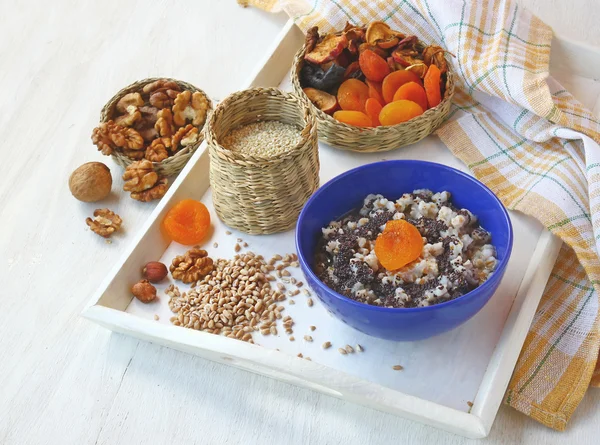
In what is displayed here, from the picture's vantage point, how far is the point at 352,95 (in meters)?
1.55

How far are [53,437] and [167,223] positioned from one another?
411mm

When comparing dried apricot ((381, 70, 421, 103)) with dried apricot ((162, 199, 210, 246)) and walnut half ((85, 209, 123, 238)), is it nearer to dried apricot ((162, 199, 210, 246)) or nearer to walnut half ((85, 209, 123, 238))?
dried apricot ((162, 199, 210, 246))

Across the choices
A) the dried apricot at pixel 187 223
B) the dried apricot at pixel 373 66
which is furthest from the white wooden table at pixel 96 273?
the dried apricot at pixel 373 66

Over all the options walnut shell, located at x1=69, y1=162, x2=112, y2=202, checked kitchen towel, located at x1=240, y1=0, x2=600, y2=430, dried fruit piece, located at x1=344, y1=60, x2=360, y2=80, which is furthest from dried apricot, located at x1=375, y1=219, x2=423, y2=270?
walnut shell, located at x1=69, y1=162, x2=112, y2=202

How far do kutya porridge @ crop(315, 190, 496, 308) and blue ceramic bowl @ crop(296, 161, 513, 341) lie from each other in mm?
21

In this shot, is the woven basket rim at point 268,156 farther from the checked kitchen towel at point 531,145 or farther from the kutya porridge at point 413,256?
the checked kitchen towel at point 531,145

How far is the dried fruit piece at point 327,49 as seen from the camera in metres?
1.56

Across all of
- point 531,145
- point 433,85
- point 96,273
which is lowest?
point 96,273

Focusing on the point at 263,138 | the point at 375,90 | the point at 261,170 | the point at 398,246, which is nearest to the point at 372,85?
the point at 375,90

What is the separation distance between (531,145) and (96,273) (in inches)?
34.3

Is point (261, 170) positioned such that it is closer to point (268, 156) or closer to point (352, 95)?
point (268, 156)

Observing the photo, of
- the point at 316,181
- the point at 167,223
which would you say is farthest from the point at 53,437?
the point at 316,181

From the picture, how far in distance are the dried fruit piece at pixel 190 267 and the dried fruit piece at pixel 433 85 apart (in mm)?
539

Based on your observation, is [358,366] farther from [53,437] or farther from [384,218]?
[53,437]
